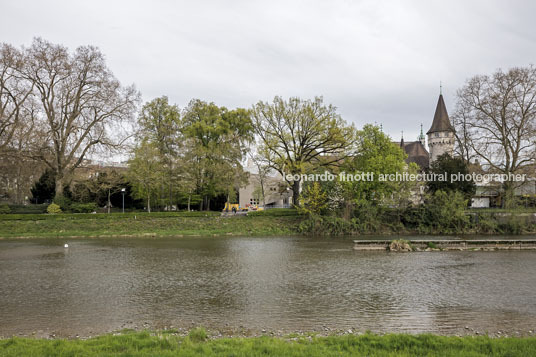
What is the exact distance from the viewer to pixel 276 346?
616 cm

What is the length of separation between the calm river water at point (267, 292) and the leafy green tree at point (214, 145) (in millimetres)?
23239

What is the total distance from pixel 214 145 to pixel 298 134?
11473 millimetres

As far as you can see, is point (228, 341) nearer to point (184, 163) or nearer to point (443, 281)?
point (443, 281)

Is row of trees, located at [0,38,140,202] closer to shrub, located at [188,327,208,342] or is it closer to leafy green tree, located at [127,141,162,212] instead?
leafy green tree, located at [127,141,162,212]

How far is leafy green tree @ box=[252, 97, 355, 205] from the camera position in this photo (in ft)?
127

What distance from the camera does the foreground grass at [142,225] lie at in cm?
3098

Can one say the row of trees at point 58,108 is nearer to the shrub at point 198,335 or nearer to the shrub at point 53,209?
the shrub at point 53,209

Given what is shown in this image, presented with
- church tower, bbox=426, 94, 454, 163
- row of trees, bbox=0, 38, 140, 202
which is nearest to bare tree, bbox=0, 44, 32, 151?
row of trees, bbox=0, 38, 140, 202

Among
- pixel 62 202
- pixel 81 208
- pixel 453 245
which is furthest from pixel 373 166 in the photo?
pixel 62 202

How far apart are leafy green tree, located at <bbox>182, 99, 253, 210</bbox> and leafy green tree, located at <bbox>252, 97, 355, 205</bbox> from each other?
5.64 m

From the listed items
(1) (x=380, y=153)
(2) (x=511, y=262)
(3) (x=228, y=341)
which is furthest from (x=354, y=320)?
(1) (x=380, y=153)

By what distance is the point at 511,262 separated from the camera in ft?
57.0

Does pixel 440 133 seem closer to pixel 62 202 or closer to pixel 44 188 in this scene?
pixel 62 202

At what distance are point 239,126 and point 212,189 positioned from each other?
360 inches
